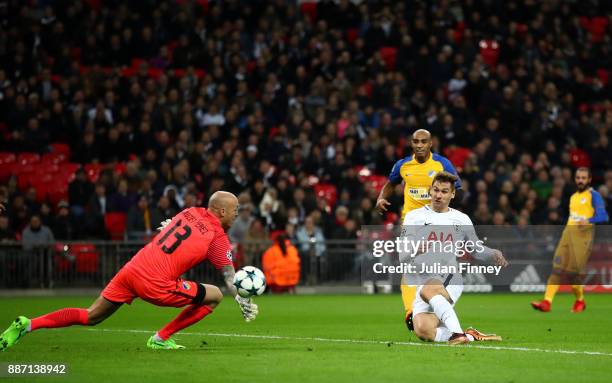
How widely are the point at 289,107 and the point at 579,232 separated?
9.69m

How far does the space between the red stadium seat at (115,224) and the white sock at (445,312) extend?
44.5 feet

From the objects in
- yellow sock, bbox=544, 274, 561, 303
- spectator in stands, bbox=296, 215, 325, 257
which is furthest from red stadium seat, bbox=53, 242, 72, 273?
yellow sock, bbox=544, 274, 561, 303

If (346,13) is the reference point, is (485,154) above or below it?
below

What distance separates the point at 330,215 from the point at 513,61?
844 centimetres

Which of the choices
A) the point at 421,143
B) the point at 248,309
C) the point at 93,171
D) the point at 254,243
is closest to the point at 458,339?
the point at 248,309

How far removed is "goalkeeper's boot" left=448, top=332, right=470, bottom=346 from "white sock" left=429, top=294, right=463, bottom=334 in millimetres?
43

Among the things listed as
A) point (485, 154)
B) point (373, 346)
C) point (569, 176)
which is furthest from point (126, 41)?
point (373, 346)

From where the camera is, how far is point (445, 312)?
11422 millimetres

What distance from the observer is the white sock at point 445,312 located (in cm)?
1143

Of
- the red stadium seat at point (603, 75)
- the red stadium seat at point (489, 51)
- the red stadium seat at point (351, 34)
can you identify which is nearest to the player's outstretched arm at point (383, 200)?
the red stadium seat at point (351, 34)

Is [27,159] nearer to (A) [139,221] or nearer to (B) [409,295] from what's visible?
(A) [139,221]

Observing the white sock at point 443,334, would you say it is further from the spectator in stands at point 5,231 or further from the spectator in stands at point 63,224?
the spectator in stands at point 5,231

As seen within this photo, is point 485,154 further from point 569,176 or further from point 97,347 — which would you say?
point 97,347

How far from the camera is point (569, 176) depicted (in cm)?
2667
